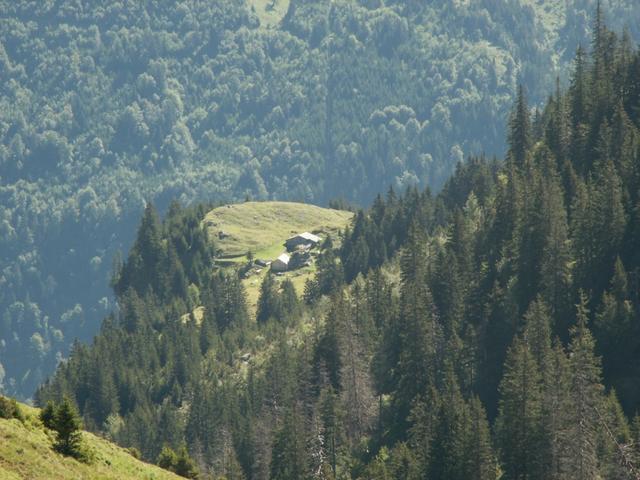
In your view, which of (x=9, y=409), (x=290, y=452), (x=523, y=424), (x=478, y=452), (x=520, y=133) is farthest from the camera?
(x=520, y=133)

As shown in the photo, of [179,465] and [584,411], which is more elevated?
[179,465]

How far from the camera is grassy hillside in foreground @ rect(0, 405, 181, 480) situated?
60406 mm

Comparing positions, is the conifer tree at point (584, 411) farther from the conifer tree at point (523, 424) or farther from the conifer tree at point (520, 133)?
the conifer tree at point (520, 133)

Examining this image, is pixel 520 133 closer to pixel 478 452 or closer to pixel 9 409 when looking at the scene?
pixel 478 452

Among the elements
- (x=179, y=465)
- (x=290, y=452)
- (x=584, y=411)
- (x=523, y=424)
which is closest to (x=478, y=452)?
(x=523, y=424)

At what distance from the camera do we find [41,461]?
2445 inches

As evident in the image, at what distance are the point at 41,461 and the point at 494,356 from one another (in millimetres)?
82376

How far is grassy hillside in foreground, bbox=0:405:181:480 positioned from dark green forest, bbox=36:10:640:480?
40.4 metres

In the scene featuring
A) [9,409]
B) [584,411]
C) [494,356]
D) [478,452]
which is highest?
[9,409]

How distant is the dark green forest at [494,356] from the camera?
107875mm

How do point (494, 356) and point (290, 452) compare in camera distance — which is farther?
point (494, 356)

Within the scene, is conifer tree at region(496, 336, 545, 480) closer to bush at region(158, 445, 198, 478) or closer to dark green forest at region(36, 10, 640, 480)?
dark green forest at region(36, 10, 640, 480)

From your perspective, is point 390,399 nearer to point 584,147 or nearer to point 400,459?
point 400,459

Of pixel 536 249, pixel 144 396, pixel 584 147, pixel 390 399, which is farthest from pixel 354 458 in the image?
pixel 144 396
